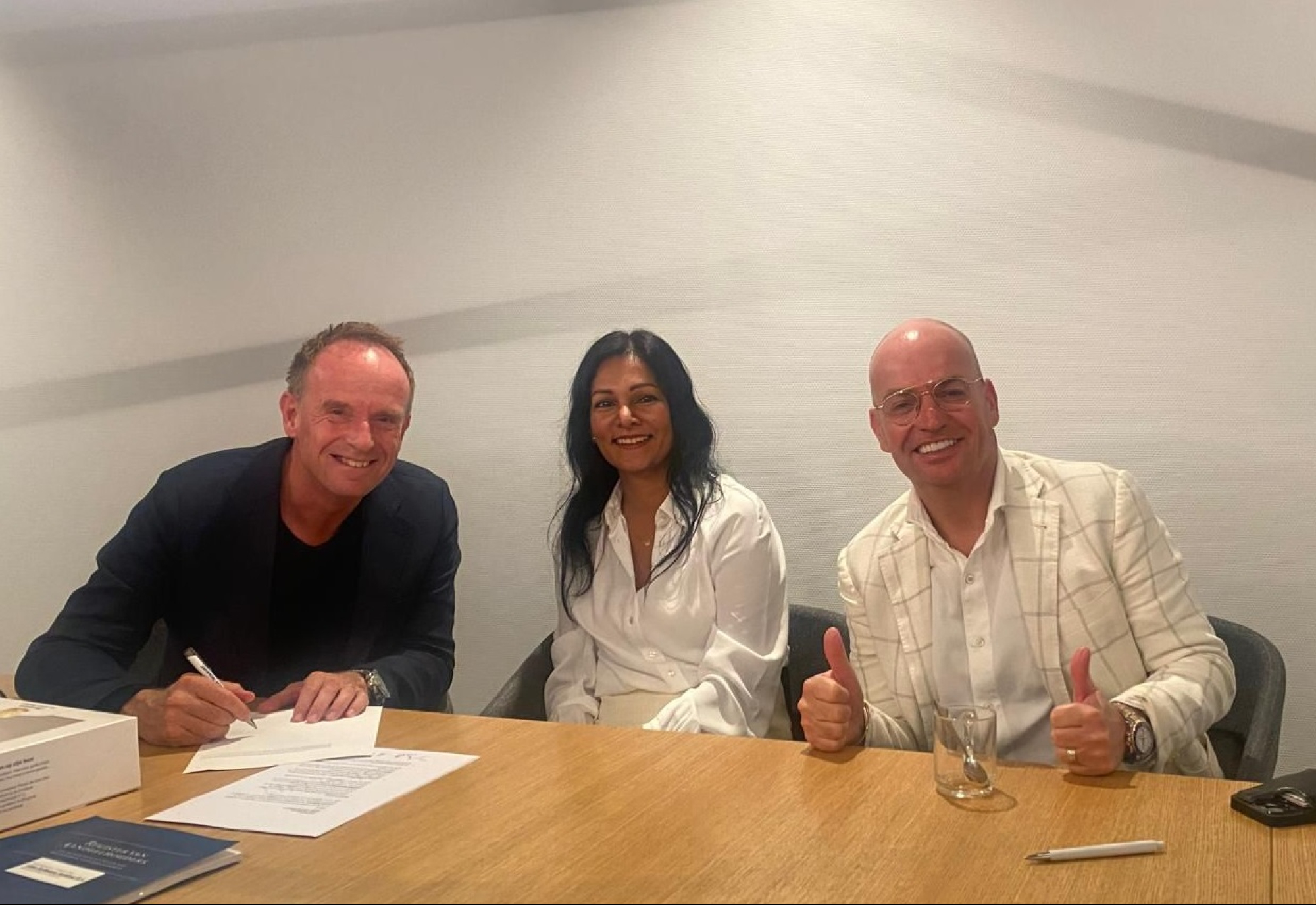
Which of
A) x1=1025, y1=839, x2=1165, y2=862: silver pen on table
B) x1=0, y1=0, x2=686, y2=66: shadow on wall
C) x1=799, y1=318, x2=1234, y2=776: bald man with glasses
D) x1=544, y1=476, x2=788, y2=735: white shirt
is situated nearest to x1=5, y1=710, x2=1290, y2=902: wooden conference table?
x1=1025, y1=839, x2=1165, y2=862: silver pen on table

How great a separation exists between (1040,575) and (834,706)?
0.59 m

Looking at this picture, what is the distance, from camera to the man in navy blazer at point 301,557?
2.60m

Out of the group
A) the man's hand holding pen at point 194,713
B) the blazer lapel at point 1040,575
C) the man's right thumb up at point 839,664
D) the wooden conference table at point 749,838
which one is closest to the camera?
the wooden conference table at point 749,838

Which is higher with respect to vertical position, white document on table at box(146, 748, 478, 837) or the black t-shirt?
the black t-shirt

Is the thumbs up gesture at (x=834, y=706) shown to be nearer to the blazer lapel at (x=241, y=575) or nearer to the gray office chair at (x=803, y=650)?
the gray office chair at (x=803, y=650)

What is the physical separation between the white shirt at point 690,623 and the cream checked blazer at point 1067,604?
0.34 metres

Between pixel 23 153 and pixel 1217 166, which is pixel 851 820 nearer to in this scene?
pixel 1217 166

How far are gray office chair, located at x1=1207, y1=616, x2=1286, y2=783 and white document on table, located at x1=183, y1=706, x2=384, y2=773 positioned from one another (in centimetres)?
156

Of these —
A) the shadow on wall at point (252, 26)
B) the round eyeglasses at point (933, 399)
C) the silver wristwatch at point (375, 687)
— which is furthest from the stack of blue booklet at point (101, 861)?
the shadow on wall at point (252, 26)

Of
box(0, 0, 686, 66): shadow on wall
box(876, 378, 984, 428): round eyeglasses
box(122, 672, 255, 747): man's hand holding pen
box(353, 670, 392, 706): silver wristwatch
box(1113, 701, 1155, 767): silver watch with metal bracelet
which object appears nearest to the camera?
box(1113, 701, 1155, 767): silver watch with metal bracelet

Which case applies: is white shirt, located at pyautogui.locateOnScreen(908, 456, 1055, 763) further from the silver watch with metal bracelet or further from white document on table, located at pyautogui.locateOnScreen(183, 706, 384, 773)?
white document on table, located at pyautogui.locateOnScreen(183, 706, 384, 773)

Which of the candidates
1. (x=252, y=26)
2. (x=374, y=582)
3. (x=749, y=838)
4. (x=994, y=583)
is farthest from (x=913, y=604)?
(x=252, y=26)

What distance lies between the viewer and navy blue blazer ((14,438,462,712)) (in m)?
2.56

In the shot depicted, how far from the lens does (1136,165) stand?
105 inches
